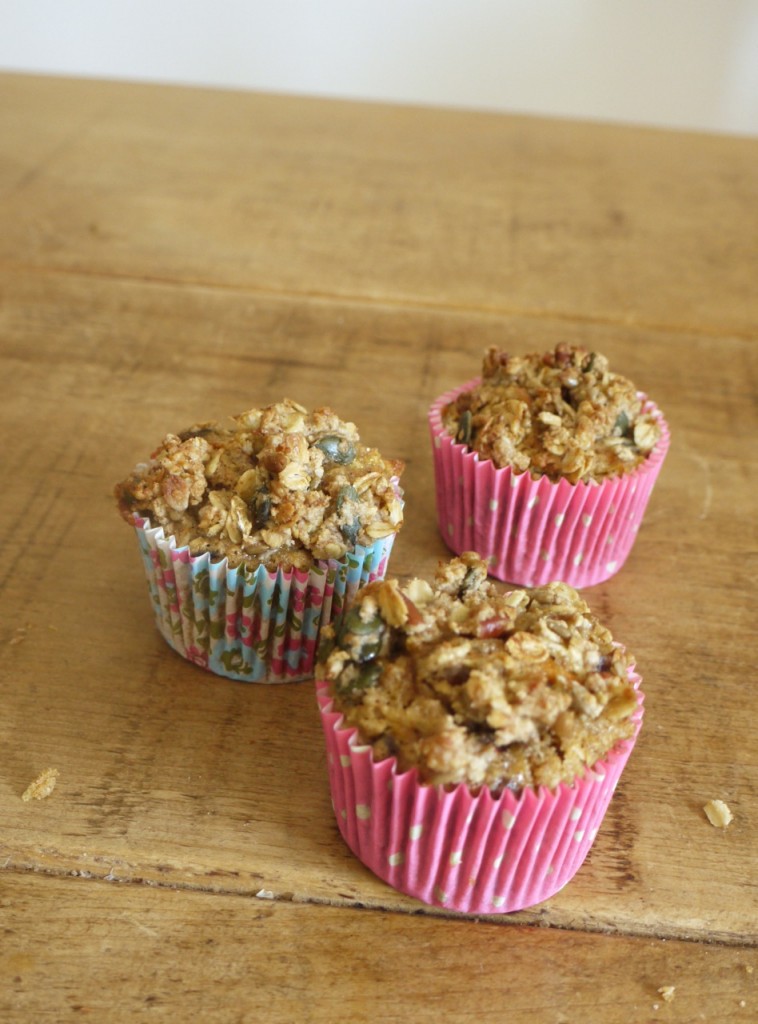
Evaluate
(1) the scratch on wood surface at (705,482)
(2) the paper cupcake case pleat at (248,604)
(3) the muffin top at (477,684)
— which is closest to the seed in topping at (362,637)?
(3) the muffin top at (477,684)

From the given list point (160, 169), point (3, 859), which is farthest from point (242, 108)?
point (3, 859)

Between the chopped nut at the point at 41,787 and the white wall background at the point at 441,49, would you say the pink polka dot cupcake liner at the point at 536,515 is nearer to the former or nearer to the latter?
the chopped nut at the point at 41,787

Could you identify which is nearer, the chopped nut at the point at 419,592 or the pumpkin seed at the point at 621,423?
the chopped nut at the point at 419,592

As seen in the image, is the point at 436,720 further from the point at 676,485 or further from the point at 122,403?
the point at 122,403

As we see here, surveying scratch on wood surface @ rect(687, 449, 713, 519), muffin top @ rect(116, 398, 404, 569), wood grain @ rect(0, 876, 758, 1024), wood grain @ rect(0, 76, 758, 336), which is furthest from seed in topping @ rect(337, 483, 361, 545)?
wood grain @ rect(0, 76, 758, 336)

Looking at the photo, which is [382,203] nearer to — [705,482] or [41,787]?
[705,482]

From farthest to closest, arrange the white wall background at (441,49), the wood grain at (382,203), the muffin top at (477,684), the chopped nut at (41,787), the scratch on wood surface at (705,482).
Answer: the white wall background at (441,49)
the wood grain at (382,203)
the scratch on wood surface at (705,482)
the chopped nut at (41,787)
the muffin top at (477,684)

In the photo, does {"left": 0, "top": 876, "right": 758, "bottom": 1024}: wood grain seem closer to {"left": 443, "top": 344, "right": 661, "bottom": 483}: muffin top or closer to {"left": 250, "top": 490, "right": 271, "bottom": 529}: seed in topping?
{"left": 250, "top": 490, "right": 271, "bottom": 529}: seed in topping
